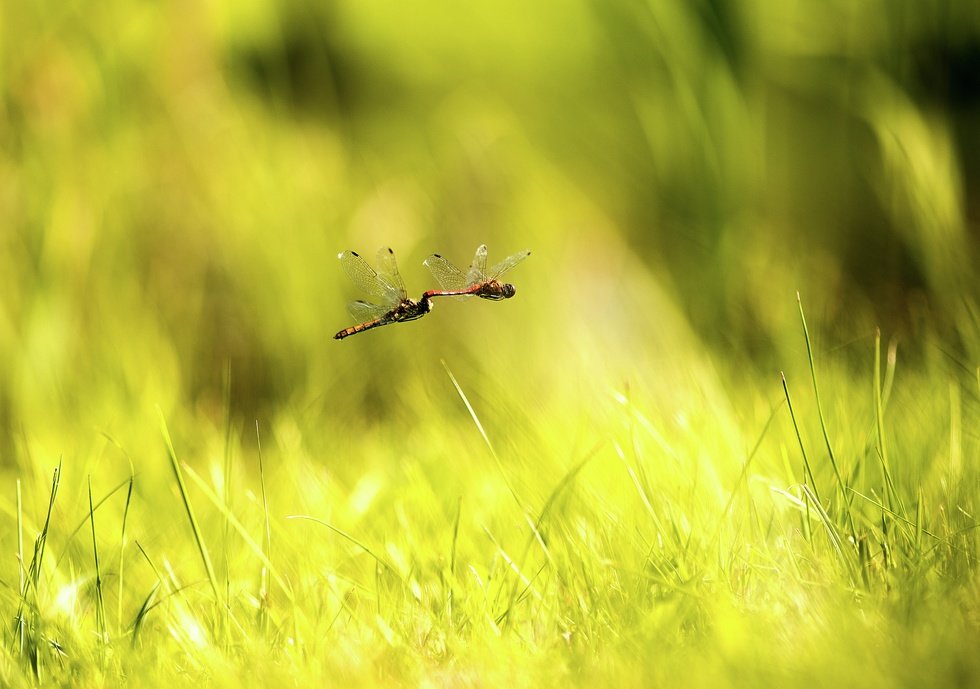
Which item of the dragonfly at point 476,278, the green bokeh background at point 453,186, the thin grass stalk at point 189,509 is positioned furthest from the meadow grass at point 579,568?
the green bokeh background at point 453,186

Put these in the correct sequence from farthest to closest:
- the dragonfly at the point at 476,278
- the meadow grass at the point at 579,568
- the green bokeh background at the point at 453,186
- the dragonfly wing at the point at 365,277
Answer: the green bokeh background at the point at 453,186 < the dragonfly wing at the point at 365,277 < the dragonfly at the point at 476,278 < the meadow grass at the point at 579,568

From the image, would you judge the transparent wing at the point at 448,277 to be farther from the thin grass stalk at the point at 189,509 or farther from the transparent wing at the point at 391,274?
the thin grass stalk at the point at 189,509

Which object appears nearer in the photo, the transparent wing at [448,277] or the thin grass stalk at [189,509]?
the thin grass stalk at [189,509]

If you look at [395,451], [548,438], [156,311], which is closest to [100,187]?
[156,311]

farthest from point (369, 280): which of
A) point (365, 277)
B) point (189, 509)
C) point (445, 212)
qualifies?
point (445, 212)

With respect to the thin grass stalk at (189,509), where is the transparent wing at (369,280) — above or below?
above

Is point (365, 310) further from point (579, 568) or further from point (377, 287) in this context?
point (579, 568)

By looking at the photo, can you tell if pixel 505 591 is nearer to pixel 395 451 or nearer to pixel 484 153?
pixel 395 451

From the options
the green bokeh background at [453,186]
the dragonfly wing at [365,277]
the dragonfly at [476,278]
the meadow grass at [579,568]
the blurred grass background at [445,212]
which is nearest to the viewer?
the meadow grass at [579,568]

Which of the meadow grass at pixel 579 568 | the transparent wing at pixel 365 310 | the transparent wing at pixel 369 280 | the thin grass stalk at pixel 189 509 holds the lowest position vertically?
the meadow grass at pixel 579 568
